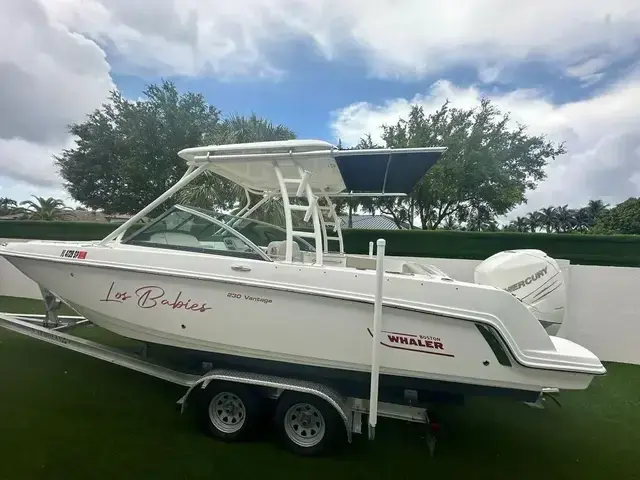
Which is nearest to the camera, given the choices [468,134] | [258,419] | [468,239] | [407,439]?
[258,419]

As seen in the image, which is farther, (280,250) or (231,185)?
(231,185)

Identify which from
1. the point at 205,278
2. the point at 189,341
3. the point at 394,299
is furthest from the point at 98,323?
the point at 394,299

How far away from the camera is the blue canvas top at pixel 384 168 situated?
11.1 ft

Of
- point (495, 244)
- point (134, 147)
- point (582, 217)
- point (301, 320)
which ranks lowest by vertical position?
Result: point (301, 320)

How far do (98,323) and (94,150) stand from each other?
14344mm

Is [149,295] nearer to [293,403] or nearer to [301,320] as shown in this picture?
[301,320]

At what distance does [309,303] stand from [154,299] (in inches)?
52.4

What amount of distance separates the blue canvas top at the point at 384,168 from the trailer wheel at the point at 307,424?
1975 millimetres

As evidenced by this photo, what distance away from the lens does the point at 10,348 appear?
17.4ft

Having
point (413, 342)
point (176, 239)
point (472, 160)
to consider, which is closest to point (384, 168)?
point (413, 342)

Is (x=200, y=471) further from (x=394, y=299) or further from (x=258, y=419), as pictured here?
(x=394, y=299)

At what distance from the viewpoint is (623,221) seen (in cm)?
2619

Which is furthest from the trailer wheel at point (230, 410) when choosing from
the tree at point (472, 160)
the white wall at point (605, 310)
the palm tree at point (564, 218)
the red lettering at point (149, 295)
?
the palm tree at point (564, 218)

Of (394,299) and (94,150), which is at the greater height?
(94,150)
